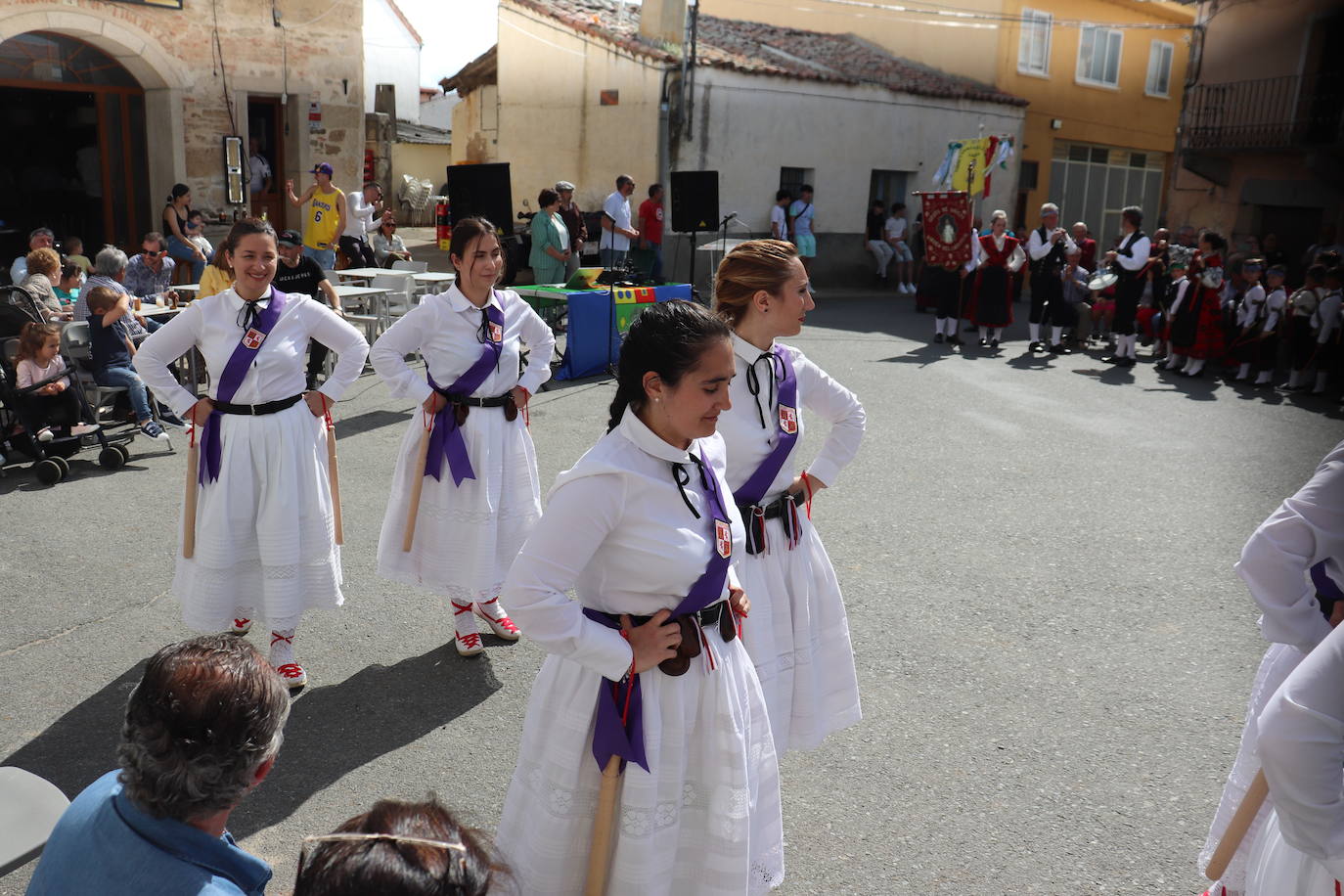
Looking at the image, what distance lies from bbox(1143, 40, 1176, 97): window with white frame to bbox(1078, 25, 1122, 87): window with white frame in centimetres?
107

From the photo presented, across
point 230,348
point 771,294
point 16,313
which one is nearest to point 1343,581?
point 771,294

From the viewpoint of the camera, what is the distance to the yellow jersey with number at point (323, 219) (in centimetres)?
1405

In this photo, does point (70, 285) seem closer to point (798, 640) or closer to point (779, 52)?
point (798, 640)

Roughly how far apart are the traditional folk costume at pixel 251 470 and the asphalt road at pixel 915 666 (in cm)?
47

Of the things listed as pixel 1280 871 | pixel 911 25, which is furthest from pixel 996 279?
pixel 1280 871

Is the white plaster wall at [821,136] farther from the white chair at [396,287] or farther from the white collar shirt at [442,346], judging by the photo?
the white collar shirt at [442,346]

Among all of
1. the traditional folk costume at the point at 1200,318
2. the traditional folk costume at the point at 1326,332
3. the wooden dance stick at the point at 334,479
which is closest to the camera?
the wooden dance stick at the point at 334,479

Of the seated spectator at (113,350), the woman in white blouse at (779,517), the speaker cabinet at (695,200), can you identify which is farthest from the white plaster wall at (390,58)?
the woman in white blouse at (779,517)

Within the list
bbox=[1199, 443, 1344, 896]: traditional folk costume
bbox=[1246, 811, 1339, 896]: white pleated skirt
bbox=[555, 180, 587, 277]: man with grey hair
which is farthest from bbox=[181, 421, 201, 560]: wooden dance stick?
bbox=[555, 180, 587, 277]: man with grey hair

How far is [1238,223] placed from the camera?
73.1 feet

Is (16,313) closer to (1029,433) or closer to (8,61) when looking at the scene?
(8,61)

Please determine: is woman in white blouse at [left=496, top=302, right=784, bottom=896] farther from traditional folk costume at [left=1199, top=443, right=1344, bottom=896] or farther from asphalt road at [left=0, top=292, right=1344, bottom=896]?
traditional folk costume at [left=1199, top=443, right=1344, bottom=896]

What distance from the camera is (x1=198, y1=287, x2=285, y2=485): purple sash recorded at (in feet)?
14.9

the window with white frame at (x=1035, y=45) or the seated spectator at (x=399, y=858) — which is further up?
the window with white frame at (x=1035, y=45)
